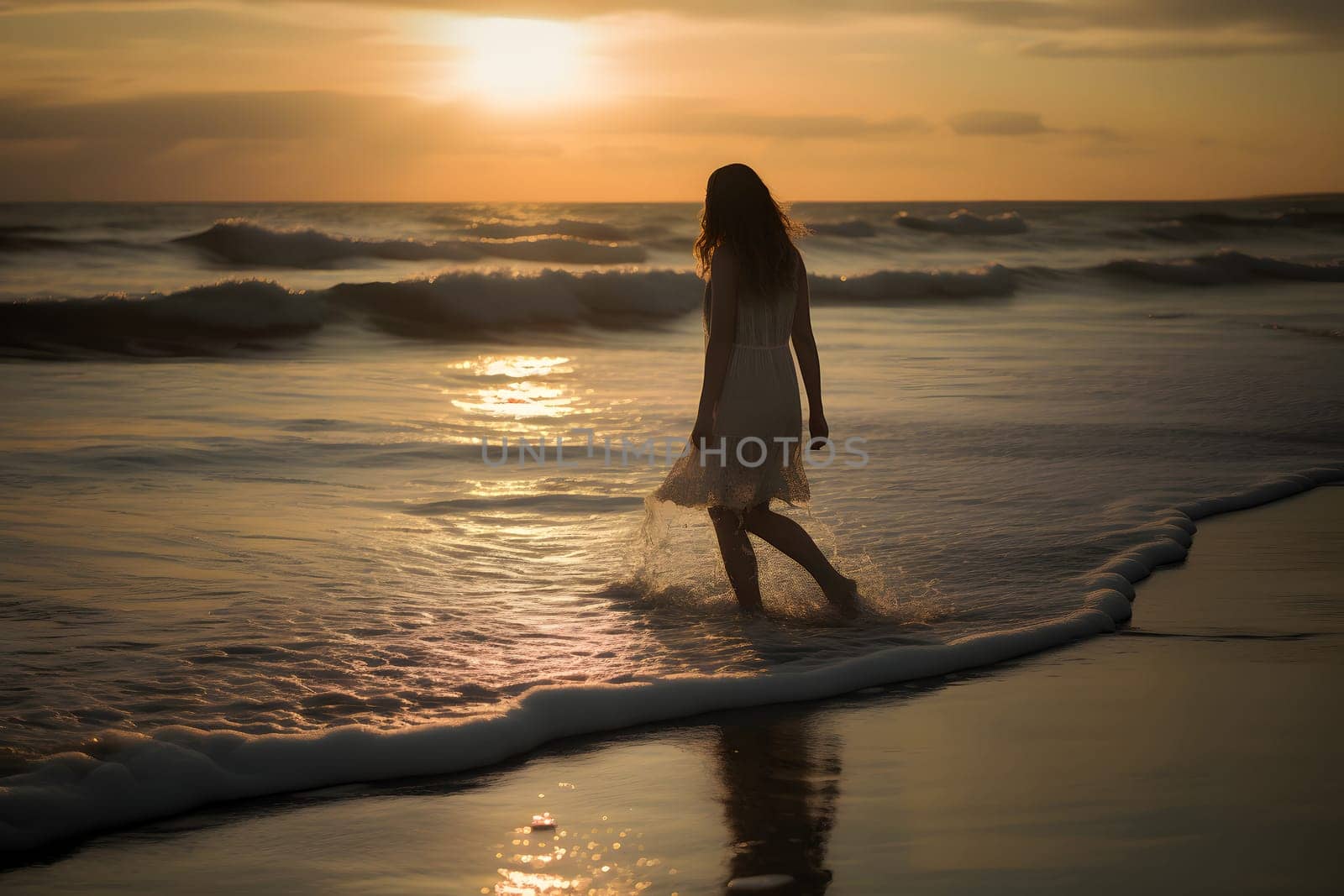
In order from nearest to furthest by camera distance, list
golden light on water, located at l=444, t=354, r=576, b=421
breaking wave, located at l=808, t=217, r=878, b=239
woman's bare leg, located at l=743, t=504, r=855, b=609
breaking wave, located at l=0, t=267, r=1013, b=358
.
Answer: woman's bare leg, located at l=743, t=504, r=855, b=609
golden light on water, located at l=444, t=354, r=576, b=421
breaking wave, located at l=0, t=267, r=1013, b=358
breaking wave, located at l=808, t=217, r=878, b=239

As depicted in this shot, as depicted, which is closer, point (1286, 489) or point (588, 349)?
point (1286, 489)

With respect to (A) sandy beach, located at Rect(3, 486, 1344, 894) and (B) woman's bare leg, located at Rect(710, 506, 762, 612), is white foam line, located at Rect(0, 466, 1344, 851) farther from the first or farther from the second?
(B) woman's bare leg, located at Rect(710, 506, 762, 612)

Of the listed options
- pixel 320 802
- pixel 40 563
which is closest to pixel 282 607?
pixel 40 563

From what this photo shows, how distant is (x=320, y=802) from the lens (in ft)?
10.5

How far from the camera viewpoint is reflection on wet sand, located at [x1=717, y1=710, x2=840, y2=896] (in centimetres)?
272

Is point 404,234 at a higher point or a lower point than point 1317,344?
higher

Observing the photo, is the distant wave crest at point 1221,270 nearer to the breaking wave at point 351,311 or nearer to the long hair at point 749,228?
the breaking wave at point 351,311

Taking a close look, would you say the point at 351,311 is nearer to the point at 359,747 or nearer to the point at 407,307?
the point at 407,307

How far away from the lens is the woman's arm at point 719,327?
4660 mm

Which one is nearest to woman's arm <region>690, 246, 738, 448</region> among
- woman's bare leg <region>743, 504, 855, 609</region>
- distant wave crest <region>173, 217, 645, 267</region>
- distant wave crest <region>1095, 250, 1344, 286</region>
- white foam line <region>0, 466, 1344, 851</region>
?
woman's bare leg <region>743, 504, 855, 609</region>

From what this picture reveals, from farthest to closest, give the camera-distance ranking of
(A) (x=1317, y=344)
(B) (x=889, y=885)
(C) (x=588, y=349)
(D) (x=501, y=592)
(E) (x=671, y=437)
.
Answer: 1. (C) (x=588, y=349)
2. (A) (x=1317, y=344)
3. (E) (x=671, y=437)
4. (D) (x=501, y=592)
5. (B) (x=889, y=885)

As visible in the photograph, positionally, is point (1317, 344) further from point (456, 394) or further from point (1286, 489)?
point (456, 394)

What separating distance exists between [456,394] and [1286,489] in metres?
7.44

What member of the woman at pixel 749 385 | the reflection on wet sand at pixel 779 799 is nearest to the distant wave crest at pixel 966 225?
the woman at pixel 749 385
